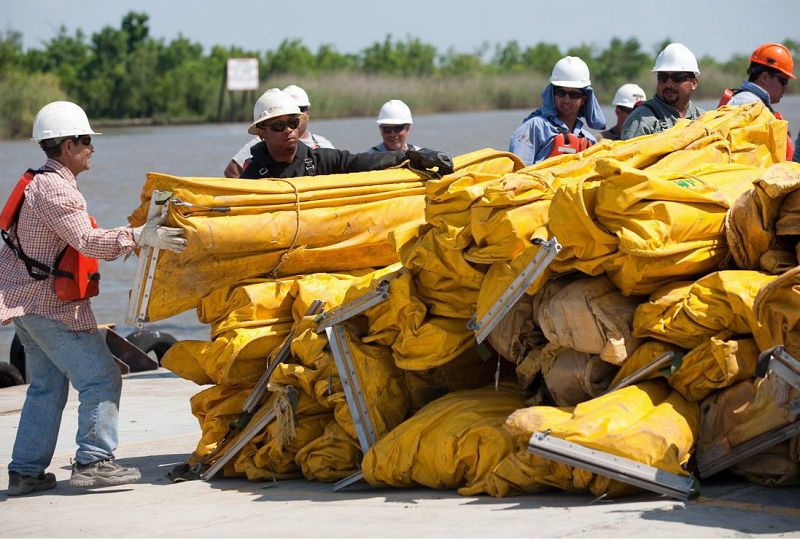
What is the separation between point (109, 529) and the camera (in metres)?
5.56

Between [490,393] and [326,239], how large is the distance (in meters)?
1.32

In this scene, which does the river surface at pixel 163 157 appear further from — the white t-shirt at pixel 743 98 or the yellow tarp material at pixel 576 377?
the yellow tarp material at pixel 576 377

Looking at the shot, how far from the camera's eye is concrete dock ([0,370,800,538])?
4820mm

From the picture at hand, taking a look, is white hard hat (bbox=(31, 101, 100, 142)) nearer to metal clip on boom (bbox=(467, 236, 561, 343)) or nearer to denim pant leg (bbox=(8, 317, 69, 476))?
denim pant leg (bbox=(8, 317, 69, 476))

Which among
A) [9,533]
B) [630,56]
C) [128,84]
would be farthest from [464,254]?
[128,84]

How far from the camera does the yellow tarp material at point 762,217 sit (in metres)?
5.37

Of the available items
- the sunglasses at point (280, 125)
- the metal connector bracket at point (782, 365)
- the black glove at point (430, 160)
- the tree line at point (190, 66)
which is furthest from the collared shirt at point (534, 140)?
the tree line at point (190, 66)

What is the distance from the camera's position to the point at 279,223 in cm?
673

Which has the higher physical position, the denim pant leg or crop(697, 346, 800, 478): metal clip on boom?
crop(697, 346, 800, 478): metal clip on boom

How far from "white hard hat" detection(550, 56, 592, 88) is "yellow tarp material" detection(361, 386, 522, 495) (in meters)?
3.02

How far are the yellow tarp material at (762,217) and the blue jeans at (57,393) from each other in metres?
2.98

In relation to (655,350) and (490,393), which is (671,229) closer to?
(655,350)

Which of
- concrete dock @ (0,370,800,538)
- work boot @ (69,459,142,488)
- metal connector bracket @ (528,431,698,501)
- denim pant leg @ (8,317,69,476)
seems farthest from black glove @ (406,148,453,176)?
metal connector bracket @ (528,431,698,501)

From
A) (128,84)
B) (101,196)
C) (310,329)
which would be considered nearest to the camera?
(310,329)
